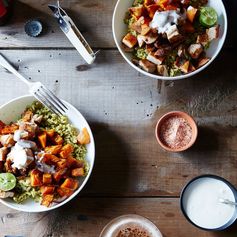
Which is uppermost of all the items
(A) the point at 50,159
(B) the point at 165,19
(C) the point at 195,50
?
(B) the point at 165,19

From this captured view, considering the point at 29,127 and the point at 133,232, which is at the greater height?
the point at 29,127

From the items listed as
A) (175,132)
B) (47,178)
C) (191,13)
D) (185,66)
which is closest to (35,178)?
(47,178)

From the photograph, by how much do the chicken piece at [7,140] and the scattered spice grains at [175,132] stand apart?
52 cm

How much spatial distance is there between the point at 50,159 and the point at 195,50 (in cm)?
61

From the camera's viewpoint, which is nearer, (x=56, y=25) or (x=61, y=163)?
(x=61, y=163)

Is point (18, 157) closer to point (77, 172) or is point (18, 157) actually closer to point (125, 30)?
point (77, 172)

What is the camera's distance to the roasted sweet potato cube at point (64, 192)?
182cm

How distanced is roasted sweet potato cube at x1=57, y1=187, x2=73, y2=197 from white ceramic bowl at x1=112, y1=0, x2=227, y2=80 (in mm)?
475

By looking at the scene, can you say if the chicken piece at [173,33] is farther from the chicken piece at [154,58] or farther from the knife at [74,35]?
the knife at [74,35]

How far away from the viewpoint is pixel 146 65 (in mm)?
1823

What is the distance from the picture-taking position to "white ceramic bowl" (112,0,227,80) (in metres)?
1.81

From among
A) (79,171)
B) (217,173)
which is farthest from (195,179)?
(79,171)

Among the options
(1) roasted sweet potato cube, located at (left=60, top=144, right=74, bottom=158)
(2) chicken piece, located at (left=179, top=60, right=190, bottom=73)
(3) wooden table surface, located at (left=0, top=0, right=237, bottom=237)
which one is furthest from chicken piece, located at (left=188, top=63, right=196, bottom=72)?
(1) roasted sweet potato cube, located at (left=60, top=144, right=74, bottom=158)

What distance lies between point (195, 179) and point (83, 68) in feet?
1.85
